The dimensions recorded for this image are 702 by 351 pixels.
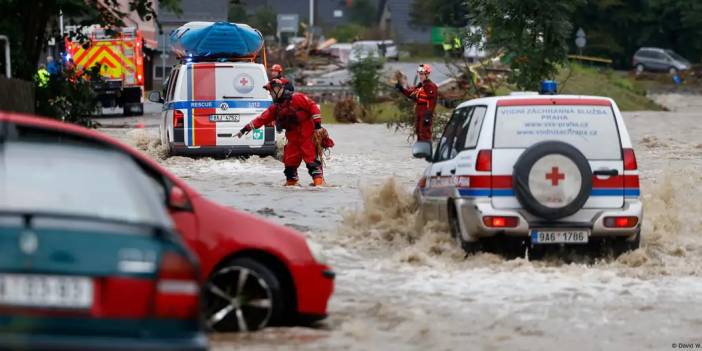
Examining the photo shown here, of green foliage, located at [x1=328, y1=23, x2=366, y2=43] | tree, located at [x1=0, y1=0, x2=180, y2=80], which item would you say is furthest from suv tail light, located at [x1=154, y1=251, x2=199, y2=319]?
green foliage, located at [x1=328, y1=23, x2=366, y2=43]

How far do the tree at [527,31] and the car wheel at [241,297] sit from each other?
16806mm

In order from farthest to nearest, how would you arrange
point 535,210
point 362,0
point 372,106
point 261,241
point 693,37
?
1. point 362,0
2. point 693,37
3. point 372,106
4. point 535,210
5. point 261,241

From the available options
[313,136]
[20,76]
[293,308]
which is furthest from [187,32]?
[293,308]

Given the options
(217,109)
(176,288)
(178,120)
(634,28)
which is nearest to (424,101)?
(217,109)

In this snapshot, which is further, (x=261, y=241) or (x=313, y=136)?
(x=313, y=136)

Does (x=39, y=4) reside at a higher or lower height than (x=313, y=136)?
higher

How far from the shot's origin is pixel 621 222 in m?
13.1

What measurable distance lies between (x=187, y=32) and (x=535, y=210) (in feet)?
56.4

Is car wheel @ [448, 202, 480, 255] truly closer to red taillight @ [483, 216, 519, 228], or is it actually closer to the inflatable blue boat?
red taillight @ [483, 216, 519, 228]

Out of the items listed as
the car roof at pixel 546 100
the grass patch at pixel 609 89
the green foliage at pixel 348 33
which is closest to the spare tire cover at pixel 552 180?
the car roof at pixel 546 100

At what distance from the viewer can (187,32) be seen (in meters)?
29.1

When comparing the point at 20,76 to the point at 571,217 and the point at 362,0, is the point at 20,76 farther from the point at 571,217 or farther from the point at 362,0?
the point at 362,0

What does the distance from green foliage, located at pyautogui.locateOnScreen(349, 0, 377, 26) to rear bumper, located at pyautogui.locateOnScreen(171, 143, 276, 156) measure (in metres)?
87.7

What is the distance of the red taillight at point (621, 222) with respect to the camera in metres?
13.1
